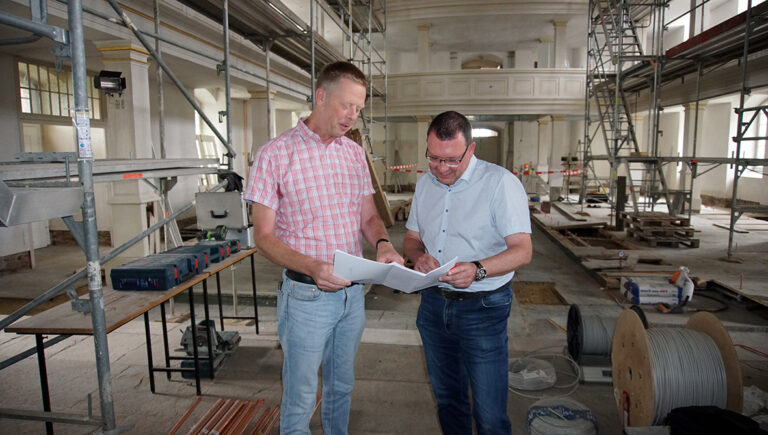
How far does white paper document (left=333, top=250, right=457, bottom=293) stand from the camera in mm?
1956

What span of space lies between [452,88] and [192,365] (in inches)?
618

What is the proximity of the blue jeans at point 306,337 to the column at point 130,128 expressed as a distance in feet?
18.1

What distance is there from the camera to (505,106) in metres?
17.8

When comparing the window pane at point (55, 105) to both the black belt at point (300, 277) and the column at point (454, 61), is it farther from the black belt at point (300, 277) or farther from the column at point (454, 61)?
the column at point (454, 61)

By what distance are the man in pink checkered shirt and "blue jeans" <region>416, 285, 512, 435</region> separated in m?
0.44

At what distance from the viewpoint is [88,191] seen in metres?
2.30

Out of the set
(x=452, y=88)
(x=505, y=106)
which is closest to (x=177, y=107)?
(x=452, y=88)

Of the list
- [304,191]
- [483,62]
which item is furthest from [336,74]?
[483,62]

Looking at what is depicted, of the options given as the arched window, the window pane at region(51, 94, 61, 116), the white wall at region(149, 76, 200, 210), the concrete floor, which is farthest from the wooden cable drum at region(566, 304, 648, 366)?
the arched window

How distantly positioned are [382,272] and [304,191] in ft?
1.89

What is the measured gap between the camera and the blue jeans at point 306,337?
2303 mm

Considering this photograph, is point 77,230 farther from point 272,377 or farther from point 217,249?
point 272,377

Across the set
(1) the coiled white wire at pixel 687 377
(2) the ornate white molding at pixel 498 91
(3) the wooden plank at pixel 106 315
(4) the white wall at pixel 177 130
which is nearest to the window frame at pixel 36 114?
(4) the white wall at pixel 177 130

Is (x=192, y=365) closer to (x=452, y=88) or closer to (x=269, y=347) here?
(x=269, y=347)
